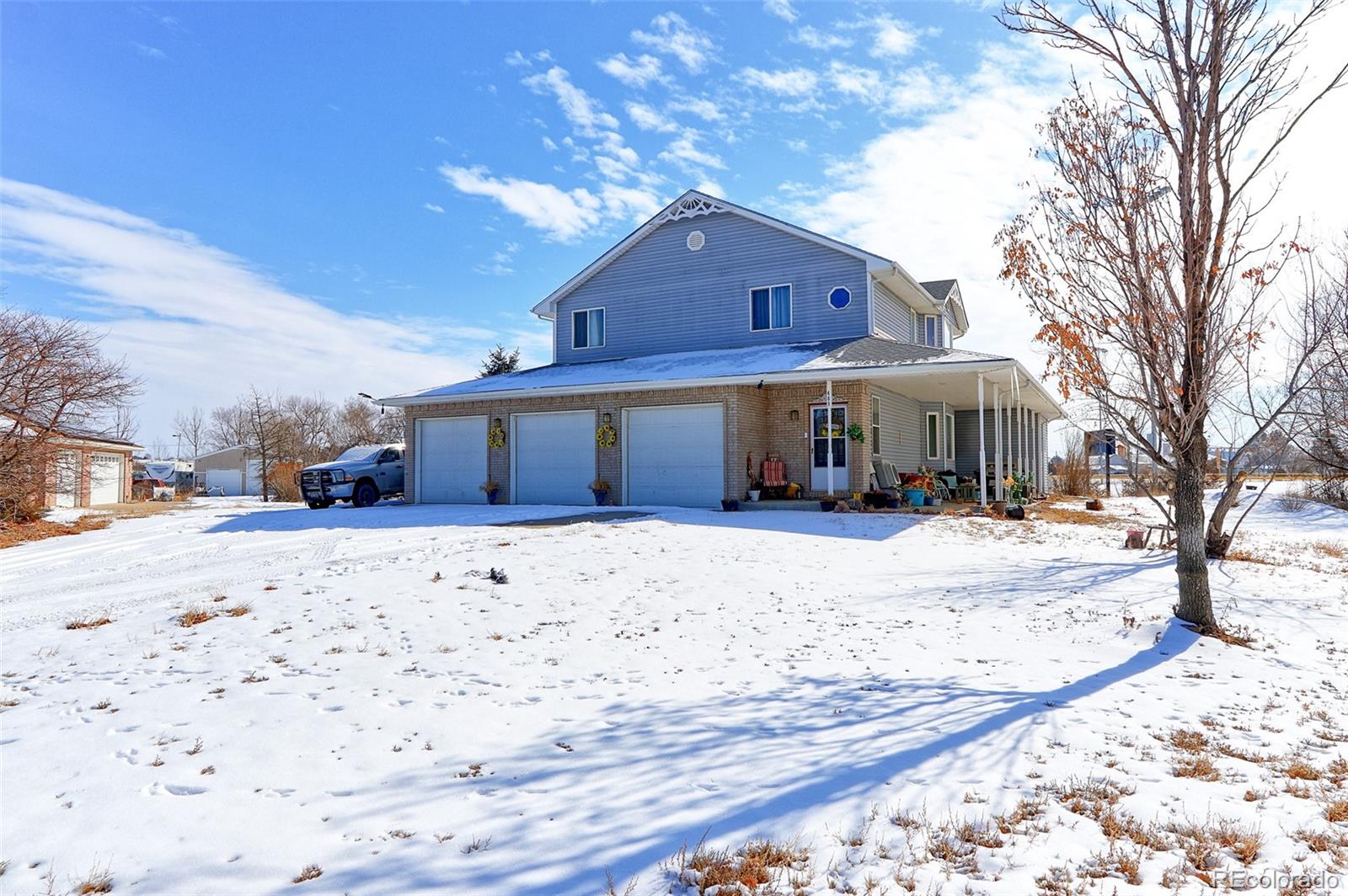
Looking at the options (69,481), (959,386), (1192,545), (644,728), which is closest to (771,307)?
(959,386)

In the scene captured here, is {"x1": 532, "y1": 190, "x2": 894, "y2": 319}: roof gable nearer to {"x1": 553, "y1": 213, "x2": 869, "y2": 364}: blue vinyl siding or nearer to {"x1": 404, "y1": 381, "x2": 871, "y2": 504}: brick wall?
{"x1": 553, "y1": 213, "x2": 869, "y2": 364}: blue vinyl siding

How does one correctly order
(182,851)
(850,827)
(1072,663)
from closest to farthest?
(182,851)
(850,827)
(1072,663)

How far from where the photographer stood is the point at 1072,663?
19.0 feet

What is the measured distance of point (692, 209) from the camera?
1980 cm

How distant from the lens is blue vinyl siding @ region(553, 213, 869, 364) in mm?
18328

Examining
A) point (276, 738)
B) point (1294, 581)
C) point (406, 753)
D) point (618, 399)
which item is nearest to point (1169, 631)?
point (1294, 581)

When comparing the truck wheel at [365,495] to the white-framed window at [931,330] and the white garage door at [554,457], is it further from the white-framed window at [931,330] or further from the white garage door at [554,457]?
the white-framed window at [931,330]

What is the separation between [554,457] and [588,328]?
16.4ft

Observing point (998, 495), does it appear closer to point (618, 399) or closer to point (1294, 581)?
point (1294, 581)

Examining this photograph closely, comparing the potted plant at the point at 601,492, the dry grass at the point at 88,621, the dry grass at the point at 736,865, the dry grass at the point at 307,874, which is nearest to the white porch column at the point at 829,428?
the potted plant at the point at 601,492

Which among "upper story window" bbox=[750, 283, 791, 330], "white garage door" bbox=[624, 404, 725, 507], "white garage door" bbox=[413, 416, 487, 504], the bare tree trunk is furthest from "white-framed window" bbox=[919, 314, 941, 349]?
the bare tree trunk

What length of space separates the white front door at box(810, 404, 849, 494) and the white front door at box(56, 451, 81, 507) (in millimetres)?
18069

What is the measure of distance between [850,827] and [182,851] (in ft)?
9.10

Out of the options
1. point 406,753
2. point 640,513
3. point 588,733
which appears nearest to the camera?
point 406,753
